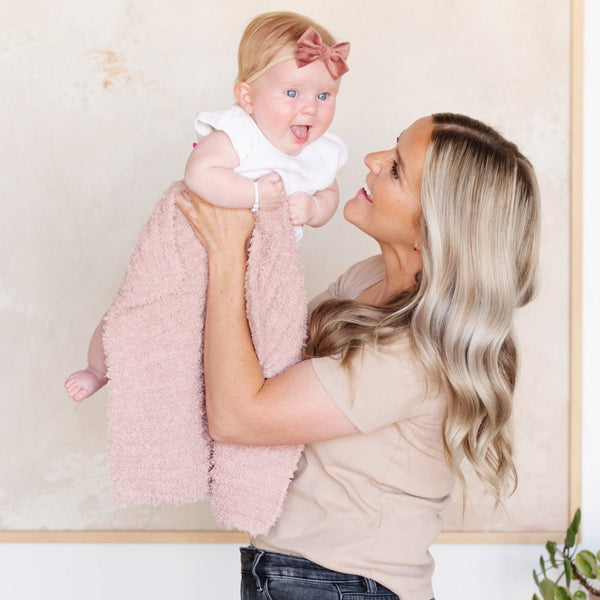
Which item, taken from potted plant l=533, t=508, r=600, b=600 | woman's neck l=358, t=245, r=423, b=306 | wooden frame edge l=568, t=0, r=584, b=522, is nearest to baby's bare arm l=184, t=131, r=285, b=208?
woman's neck l=358, t=245, r=423, b=306

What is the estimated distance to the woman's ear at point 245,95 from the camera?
151 centimetres

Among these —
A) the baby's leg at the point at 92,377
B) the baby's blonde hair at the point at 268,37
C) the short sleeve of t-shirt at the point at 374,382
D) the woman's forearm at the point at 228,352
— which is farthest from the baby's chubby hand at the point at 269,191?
the baby's leg at the point at 92,377

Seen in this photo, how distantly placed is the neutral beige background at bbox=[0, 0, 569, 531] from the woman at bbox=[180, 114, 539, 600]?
3.08ft

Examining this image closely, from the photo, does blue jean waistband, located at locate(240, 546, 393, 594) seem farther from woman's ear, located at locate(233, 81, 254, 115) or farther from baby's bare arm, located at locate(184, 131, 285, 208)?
woman's ear, located at locate(233, 81, 254, 115)

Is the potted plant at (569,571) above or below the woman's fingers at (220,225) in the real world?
below

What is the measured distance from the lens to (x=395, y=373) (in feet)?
4.44

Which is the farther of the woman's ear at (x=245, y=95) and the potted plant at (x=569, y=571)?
the potted plant at (x=569, y=571)

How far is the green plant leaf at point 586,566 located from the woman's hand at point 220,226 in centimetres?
141

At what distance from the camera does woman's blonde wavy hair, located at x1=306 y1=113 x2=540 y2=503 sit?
1.36 m

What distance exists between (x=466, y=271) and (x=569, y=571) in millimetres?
1280

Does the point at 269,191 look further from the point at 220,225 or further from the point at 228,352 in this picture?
the point at 228,352

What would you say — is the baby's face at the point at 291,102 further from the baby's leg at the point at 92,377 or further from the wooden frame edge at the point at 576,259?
the wooden frame edge at the point at 576,259

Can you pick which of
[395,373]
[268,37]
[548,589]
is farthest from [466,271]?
[548,589]

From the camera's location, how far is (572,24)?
2.35 meters
